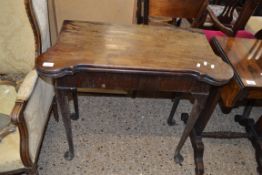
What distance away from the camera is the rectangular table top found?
1393 millimetres

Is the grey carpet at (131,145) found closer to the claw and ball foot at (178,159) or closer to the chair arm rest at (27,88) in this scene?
the claw and ball foot at (178,159)

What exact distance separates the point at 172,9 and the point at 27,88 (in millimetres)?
1176

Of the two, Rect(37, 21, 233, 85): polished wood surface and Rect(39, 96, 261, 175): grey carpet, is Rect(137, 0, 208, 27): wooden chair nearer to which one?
Rect(37, 21, 233, 85): polished wood surface

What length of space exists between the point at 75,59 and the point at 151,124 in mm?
1081

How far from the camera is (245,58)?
1.57 meters

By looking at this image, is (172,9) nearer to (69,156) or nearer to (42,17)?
(42,17)

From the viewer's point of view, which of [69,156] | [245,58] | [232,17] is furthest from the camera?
[232,17]

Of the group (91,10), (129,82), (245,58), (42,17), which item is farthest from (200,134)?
(42,17)

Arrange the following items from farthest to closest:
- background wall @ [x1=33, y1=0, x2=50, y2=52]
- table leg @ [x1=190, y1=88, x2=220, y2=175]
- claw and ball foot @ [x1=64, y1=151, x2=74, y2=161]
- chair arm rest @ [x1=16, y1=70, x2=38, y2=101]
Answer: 1. claw and ball foot @ [x1=64, y1=151, x2=74, y2=161]
2. table leg @ [x1=190, y1=88, x2=220, y2=175]
3. background wall @ [x1=33, y1=0, x2=50, y2=52]
4. chair arm rest @ [x1=16, y1=70, x2=38, y2=101]

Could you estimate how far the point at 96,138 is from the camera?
194 cm

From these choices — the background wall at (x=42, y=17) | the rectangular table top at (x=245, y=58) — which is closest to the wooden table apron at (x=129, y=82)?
the rectangular table top at (x=245, y=58)

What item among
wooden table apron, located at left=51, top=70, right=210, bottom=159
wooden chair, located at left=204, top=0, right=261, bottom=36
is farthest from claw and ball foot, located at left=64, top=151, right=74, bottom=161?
wooden chair, located at left=204, top=0, right=261, bottom=36

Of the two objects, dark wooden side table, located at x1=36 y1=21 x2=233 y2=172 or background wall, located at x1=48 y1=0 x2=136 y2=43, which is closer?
dark wooden side table, located at x1=36 y1=21 x2=233 y2=172

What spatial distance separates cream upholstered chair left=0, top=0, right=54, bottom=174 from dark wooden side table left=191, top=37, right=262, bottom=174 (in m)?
1.08
